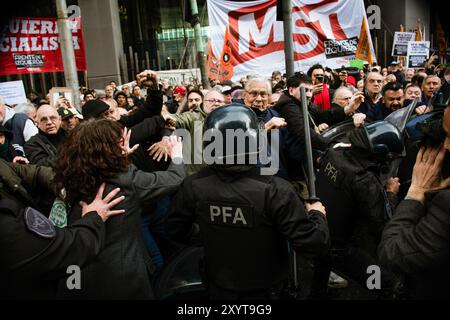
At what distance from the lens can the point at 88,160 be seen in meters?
1.94

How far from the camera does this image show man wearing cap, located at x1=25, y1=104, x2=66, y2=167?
10.7 ft

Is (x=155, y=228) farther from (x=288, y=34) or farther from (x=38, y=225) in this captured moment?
(x=288, y=34)

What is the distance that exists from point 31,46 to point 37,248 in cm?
963

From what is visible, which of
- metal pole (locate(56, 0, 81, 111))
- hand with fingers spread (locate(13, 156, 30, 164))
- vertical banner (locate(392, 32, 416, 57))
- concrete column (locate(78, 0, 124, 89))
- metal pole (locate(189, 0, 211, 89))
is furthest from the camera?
concrete column (locate(78, 0, 124, 89))

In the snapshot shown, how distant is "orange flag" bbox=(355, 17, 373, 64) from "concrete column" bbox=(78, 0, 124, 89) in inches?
484

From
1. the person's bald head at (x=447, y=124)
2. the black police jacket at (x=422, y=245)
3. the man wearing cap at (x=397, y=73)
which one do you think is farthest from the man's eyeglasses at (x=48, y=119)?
the man wearing cap at (x=397, y=73)

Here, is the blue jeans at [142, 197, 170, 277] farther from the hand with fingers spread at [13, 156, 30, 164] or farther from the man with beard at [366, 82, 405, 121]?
the man with beard at [366, 82, 405, 121]

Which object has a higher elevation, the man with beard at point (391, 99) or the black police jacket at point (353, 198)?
the man with beard at point (391, 99)

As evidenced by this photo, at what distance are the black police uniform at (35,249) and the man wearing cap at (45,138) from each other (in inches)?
66.9

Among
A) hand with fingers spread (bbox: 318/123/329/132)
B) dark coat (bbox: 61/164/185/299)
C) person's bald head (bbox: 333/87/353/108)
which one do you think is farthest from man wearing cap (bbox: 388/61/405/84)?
dark coat (bbox: 61/164/185/299)

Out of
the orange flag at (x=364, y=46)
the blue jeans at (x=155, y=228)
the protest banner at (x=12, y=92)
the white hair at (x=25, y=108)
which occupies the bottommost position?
the blue jeans at (x=155, y=228)

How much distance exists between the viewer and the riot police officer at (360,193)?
251 cm

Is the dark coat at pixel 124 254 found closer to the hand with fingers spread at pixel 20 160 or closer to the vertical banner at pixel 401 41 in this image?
the hand with fingers spread at pixel 20 160

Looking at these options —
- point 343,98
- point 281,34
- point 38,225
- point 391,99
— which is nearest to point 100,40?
point 281,34
